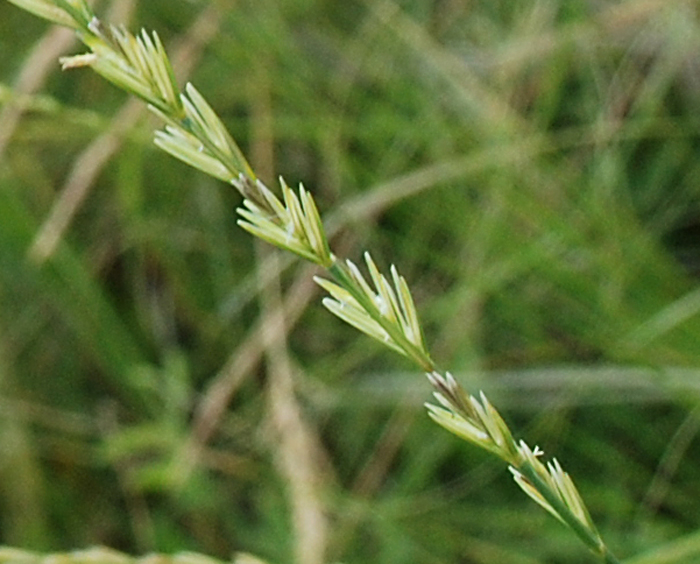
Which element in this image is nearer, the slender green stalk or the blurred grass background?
the slender green stalk

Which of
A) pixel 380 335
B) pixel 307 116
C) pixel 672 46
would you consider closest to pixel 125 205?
pixel 307 116

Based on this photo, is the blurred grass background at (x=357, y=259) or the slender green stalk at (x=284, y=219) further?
the blurred grass background at (x=357, y=259)

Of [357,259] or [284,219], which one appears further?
[357,259]

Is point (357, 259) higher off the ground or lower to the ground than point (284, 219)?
lower

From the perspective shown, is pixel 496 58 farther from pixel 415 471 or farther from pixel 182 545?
pixel 182 545
